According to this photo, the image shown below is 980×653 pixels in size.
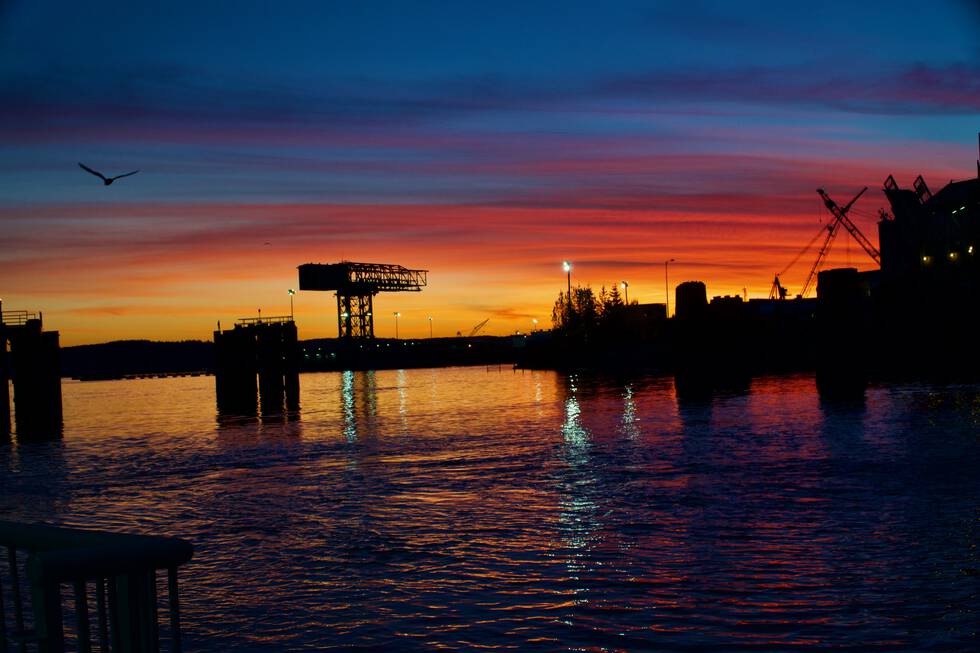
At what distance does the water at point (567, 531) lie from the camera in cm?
1039

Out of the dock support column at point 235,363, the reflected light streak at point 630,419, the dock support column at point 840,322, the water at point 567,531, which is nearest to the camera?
the water at point 567,531

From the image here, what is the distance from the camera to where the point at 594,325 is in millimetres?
163375

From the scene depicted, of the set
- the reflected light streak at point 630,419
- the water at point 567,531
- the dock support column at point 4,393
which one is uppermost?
the dock support column at point 4,393

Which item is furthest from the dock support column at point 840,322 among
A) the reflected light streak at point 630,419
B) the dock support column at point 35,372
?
the dock support column at point 35,372

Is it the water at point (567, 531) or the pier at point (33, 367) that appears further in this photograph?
the pier at point (33, 367)

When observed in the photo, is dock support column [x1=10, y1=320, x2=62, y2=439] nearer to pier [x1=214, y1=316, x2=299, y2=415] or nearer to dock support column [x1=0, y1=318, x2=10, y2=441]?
dock support column [x1=0, y1=318, x2=10, y2=441]

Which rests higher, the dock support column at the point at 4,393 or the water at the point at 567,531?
the dock support column at the point at 4,393

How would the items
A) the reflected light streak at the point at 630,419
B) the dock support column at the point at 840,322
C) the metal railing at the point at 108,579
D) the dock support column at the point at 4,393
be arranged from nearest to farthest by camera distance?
1. the metal railing at the point at 108,579
2. the reflected light streak at the point at 630,419
3. the dock support column at the point at 4,393
4. the dock support column at the point at 840,322

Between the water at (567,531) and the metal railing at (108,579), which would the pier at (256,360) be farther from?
the metal railing at (108,579)

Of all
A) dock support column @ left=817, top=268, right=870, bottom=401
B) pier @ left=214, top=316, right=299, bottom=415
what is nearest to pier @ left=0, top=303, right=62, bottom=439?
pier @ left=214, top=316, right=299, bottom=415

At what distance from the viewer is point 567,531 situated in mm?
16109

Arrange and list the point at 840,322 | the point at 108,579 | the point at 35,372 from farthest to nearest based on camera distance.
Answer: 1. the point at 840,322
2. the point at 35,372
3. the point at 108,579

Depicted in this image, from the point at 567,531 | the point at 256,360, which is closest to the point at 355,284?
the point at 256,360

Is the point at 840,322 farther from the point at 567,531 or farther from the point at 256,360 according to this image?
the point at 567,531
